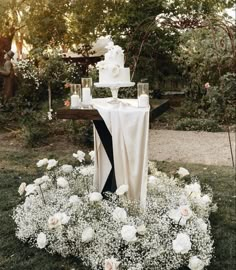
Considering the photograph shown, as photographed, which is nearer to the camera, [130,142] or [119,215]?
[119,215]

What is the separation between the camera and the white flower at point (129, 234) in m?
3.00

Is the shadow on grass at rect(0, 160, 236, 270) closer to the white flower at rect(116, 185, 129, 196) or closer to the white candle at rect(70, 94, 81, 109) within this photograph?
the white flower at rect(116, 185, 129, 196)

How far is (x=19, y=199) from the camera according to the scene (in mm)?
4445

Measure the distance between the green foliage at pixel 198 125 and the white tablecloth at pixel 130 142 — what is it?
4882 mm

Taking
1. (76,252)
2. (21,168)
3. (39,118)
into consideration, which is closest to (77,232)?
(76,252)

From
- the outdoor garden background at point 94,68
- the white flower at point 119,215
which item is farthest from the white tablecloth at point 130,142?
the outdoor garden background at point 94,68

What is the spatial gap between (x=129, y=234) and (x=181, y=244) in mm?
376

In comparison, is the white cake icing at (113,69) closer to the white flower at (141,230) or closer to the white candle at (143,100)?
the white candle at (143,100)

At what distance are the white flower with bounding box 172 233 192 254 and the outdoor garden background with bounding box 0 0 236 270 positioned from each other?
2847 millimetres

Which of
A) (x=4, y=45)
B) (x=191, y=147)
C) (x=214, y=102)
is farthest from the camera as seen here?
(x=4, y=45)

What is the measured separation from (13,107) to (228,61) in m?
4.82

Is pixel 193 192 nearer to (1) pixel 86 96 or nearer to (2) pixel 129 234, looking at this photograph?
(2) pixel 129 234

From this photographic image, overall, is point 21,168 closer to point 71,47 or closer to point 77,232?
point 77,232

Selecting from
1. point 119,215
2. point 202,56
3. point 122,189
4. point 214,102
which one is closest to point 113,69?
point 122,189
